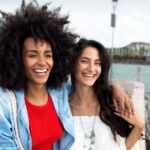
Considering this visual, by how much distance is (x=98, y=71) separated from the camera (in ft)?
10.6

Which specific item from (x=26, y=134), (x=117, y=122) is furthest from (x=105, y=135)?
(x=26, y=134)

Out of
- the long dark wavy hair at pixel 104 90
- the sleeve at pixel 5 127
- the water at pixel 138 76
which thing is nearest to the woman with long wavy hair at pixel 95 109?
the long dark wavy hair at pixel 104 90

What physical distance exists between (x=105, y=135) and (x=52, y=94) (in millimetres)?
550

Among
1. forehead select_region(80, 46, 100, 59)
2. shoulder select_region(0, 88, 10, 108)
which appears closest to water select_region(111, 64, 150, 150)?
forehead select_region(80, 46, 100, 59)

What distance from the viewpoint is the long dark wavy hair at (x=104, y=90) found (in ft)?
10.4

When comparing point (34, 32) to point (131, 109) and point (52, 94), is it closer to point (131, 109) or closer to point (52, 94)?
point (52, 94)

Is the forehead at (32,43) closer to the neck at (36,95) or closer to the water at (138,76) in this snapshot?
the neck at (36,95)

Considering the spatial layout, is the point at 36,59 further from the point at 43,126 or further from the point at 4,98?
the point at 43,126

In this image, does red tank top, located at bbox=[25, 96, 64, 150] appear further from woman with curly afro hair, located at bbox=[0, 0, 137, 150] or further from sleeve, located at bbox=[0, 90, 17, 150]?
sleeve, located at bbox=[0, 90, 17, 150]

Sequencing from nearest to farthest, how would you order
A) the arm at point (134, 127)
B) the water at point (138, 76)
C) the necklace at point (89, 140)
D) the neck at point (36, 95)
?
the neck at point (36, 95)
the necklace at point (89, 140)
the arm at point (134, 127)
the water at point (138, 76)

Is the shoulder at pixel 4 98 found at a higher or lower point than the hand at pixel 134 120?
higher

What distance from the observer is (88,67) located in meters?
3.19

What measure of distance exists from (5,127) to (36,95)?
390 millimetres

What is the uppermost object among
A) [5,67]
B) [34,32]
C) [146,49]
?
[34,32]
